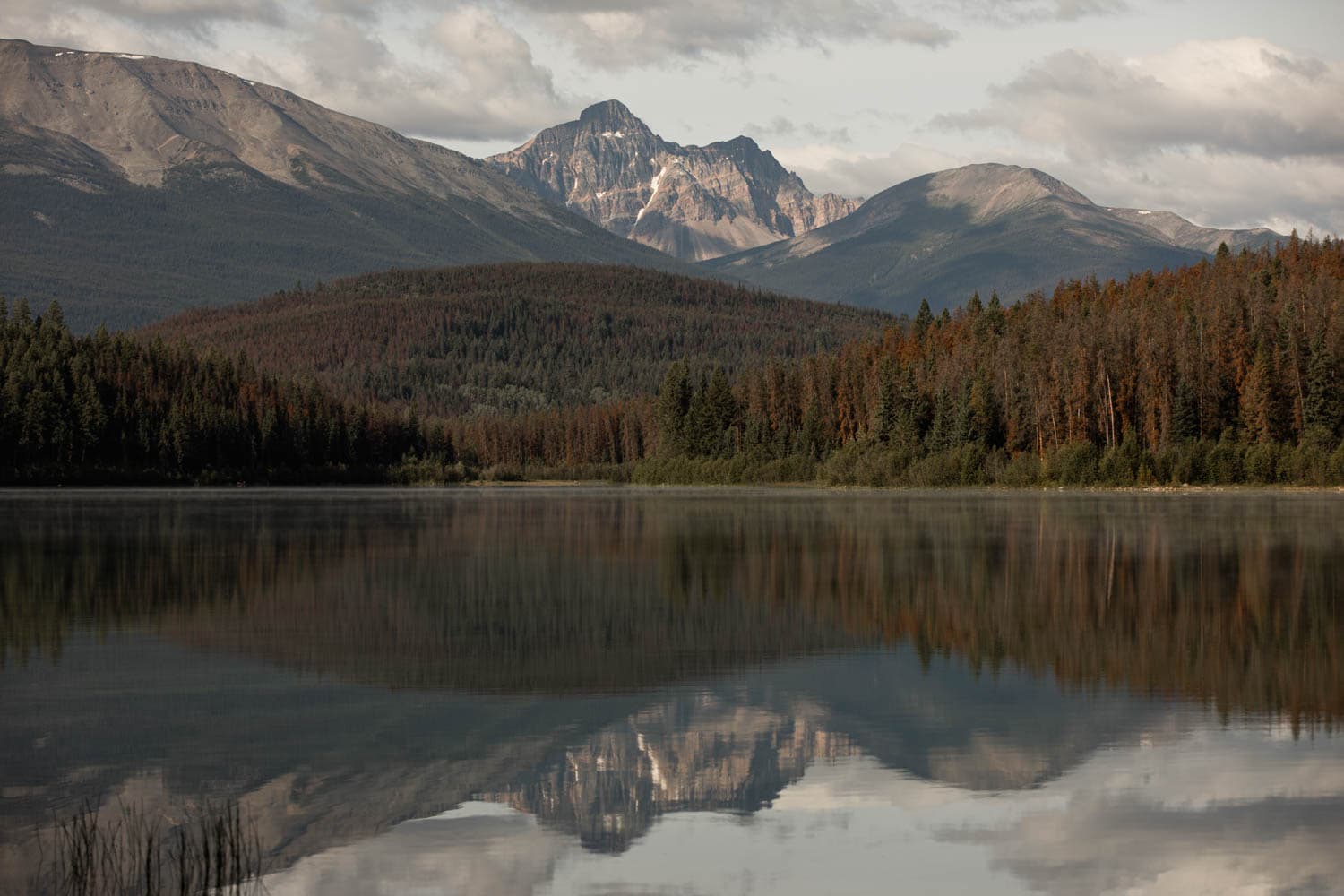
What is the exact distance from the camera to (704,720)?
761 inches

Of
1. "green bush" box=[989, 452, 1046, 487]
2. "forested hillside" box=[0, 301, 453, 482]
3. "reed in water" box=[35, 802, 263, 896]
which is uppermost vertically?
"forested hillside" box=[0, 301, 453, 482]

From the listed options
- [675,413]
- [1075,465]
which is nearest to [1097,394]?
[1075,465]

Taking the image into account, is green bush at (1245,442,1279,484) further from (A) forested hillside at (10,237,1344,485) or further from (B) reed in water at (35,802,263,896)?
(B) reed in water at (35,802,263,896)

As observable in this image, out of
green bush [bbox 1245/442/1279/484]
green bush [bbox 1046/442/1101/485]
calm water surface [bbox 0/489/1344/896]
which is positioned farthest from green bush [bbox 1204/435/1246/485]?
calm water surface [bbox 0/489/1344/896]

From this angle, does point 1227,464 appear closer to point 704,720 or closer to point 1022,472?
point 1022,472

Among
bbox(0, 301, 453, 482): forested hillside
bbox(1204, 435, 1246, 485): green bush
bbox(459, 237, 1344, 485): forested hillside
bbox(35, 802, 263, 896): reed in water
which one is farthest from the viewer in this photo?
bbox(0, 301, 453, 482): forested hillside

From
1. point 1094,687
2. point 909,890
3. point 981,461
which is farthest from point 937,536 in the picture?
point 981,461

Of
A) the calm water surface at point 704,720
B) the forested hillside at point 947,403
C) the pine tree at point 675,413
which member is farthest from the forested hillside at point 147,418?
the calm water surface at point 704,720

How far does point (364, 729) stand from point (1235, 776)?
1020 cm

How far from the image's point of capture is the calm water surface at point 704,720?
45.3 ft

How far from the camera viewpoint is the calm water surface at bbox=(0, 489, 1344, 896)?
13820 millimetres

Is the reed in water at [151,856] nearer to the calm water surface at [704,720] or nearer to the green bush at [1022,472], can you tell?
the calm water surface at [704,720]

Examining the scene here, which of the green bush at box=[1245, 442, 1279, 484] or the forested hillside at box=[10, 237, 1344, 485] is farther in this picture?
the forested hillside at box=[10, 237, 1344, 485]

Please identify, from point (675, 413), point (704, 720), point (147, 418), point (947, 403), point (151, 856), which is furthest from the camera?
point (675, 413)
